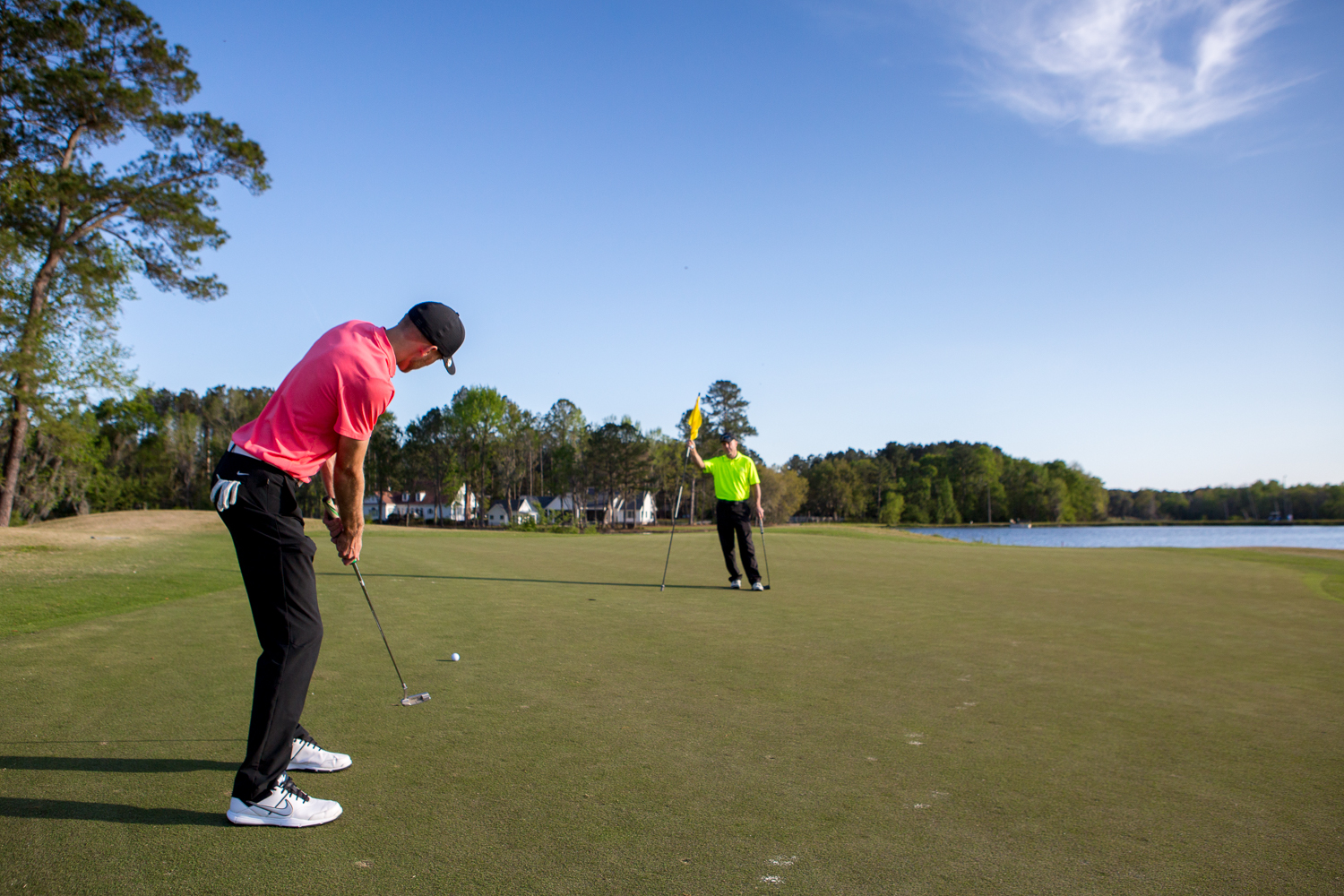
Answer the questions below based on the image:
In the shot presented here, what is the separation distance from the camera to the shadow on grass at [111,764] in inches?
133

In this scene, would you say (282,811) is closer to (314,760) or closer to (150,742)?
(314,760)

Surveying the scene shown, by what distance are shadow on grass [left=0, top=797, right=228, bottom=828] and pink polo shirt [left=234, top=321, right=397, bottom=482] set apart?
1.41 meters

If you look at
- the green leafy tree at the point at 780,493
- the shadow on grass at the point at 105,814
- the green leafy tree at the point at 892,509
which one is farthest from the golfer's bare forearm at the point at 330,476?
the green leafy tree at the point at 892,509

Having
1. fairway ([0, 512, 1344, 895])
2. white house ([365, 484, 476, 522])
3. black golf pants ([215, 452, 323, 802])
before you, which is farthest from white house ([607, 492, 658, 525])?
black golf pants ([215, 452, 323, 802])

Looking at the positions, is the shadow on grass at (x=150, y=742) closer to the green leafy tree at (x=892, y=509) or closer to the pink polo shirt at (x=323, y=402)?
the pink polo shirt at (x=323, y=402)

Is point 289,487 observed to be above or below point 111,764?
above

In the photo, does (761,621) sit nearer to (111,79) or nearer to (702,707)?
(702,707)

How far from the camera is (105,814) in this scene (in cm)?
291

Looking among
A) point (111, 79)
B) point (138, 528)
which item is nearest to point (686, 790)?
point (111, 79)

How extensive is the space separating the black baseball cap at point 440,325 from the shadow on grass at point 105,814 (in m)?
2.15

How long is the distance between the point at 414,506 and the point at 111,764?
110221 millimetres

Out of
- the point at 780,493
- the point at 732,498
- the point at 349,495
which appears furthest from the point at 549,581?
the point at 780,493

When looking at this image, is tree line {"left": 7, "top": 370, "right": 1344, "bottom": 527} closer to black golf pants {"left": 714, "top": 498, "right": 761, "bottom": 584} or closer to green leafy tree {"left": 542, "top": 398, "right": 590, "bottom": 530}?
green leafy tree {"left": 542, "top": 398, "right": 590, "bottom": 530}

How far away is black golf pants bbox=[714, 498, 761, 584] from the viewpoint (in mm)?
10711
